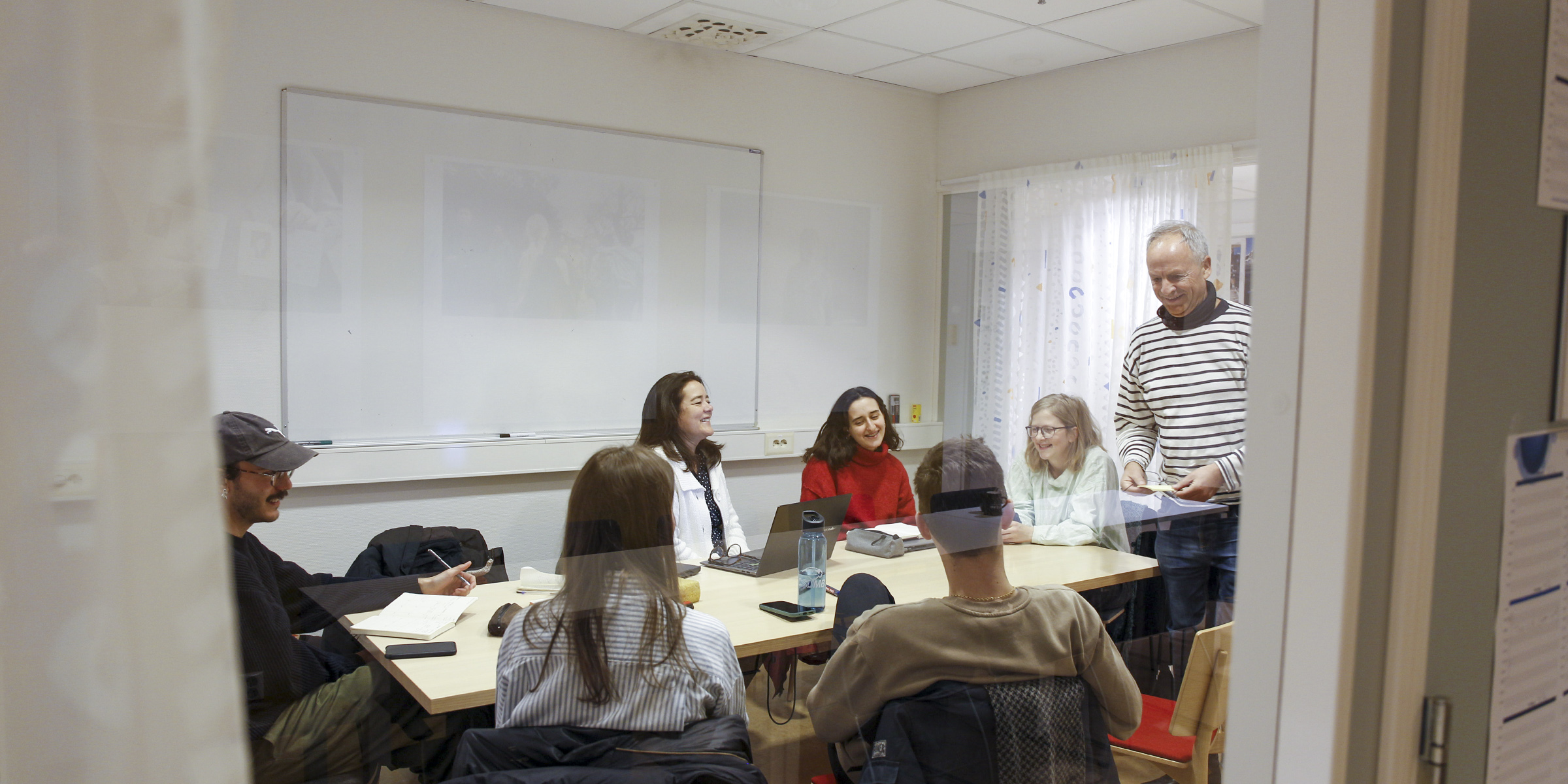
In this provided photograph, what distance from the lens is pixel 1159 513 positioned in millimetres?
1474

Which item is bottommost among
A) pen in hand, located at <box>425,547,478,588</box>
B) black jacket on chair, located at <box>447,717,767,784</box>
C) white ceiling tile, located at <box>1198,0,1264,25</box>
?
black jacket on chair, located at <box>447,717,767,784</box>

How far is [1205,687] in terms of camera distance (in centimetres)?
146

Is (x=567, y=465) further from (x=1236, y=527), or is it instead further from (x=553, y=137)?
(x=1236, y=527)

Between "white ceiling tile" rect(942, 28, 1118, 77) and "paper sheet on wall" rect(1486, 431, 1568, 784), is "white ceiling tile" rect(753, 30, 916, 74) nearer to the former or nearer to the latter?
"white ceiling tile" rect(942, 28, 1118, 77)

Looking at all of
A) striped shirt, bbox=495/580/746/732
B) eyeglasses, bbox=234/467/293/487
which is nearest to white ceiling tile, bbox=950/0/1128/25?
striped shirt, bbox=495/580/746/732

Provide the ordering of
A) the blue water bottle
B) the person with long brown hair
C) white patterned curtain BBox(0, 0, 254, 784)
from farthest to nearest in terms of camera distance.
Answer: the blue water bottle → the person with long brown hair → white patterned curtain BBox(0, 0, 254, 784)

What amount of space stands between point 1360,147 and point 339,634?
1087 mm

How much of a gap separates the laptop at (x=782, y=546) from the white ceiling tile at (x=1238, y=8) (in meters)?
0.82

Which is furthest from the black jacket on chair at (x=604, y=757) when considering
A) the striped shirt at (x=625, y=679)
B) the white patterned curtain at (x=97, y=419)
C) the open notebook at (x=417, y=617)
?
the white patterned curtain at (x=97, y=419)

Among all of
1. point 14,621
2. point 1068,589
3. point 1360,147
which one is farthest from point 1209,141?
point 14,621

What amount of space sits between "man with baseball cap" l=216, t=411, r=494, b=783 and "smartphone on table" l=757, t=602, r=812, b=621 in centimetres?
40

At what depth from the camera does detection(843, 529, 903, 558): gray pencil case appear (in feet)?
4.01

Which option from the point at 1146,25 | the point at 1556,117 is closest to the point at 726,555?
the point at 1146,25

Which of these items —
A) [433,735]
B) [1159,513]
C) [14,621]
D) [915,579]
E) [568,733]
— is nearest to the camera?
[14,621]
